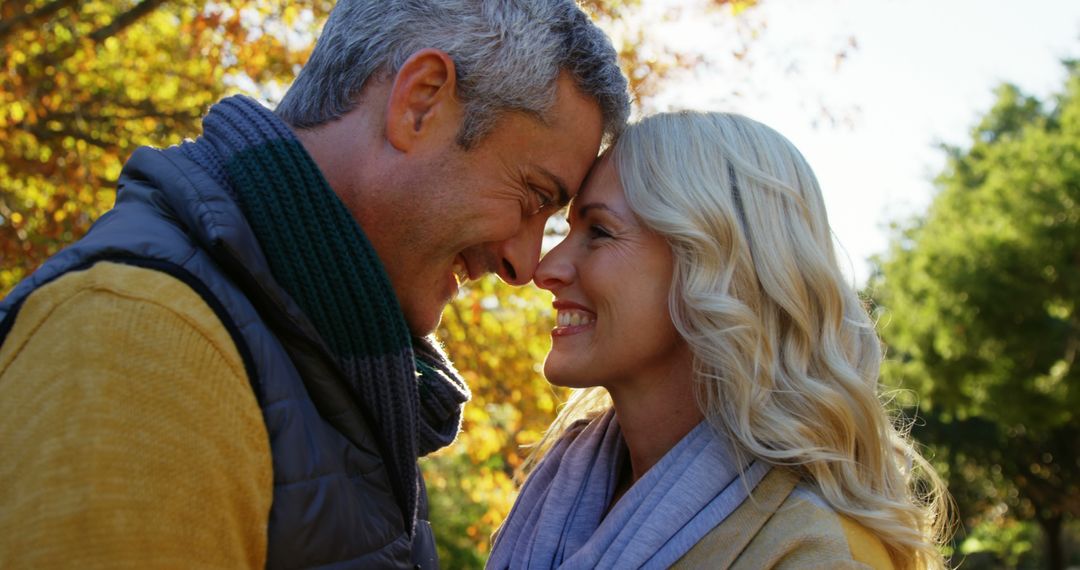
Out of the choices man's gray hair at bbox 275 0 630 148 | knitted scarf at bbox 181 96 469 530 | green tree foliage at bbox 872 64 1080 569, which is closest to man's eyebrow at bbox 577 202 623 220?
man's gray hair at bbox 275 0 630 148

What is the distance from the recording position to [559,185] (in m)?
2.64

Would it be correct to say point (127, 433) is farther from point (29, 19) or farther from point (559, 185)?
point (29, 19)

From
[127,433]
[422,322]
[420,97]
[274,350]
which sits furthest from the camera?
[422,322]

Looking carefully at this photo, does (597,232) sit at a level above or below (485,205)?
below

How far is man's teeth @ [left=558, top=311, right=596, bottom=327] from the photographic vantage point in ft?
9.72

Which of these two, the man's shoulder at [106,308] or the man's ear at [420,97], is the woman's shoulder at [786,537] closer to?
the man's ear at [420,97]

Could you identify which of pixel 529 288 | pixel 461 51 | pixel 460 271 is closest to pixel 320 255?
pixel 461 51

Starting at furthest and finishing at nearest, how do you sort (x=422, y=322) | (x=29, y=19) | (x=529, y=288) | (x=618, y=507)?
(x=529, y=288), (x=29, y=19), (x=618, y=507), (x=422, y=322)

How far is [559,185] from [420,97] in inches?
21.6

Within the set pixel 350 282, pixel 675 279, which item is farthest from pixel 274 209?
pixel 675 279

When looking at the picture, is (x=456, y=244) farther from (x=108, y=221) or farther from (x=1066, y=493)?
Result: (x=1066, y=493)

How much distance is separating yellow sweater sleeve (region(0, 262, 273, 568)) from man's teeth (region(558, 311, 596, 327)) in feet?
4.77

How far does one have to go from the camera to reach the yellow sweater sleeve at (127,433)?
4.55 feet

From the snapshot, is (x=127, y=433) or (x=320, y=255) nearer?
→ (x=127, y=433)
